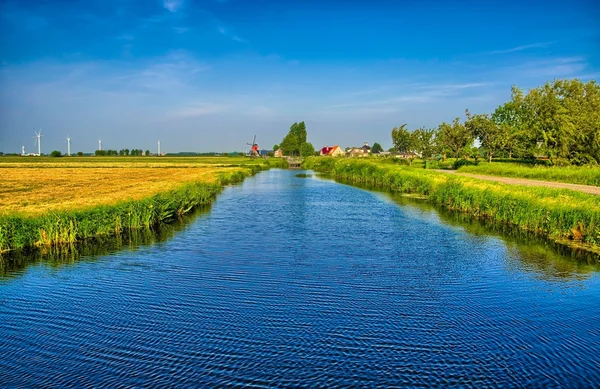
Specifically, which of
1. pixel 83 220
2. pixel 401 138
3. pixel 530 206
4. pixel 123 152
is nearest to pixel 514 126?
pixel 401 138

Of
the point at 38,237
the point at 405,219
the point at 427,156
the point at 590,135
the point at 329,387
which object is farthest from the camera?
the point at 427,156

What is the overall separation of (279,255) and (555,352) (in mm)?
9762

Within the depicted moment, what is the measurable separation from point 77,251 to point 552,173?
127 feet

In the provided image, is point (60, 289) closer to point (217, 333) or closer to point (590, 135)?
point (217, 333)

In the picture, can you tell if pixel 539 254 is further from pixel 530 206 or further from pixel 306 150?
pixel 306 150

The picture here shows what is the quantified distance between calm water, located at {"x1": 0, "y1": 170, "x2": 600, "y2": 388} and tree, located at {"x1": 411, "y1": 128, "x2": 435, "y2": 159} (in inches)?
2245

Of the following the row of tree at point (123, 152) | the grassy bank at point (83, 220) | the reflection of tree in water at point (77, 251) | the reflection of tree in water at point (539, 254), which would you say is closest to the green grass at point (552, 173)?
the reflection of tree in water at point (539, 254)

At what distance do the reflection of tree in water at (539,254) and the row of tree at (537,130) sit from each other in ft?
91.3

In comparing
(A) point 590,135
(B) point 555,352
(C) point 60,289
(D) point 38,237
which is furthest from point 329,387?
(A) point 590,135

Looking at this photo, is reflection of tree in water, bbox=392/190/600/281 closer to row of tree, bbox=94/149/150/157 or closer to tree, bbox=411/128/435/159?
tree, bbox=411/128/435/159

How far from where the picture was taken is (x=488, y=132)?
195 ft

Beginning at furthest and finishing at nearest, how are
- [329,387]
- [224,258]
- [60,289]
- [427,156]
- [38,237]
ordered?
[427,156], [38,237], [224,258], [60,289], [329,387]

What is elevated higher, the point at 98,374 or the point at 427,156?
the point at 427,156

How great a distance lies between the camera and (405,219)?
2542 cm
